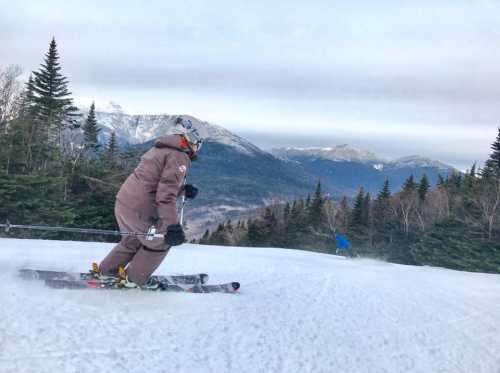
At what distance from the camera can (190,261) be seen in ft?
24.3

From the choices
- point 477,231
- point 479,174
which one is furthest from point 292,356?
point 479,174

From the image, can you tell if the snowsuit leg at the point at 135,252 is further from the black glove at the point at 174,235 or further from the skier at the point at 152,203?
the black glove at the point at 174,235

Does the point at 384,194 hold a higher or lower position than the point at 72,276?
lower

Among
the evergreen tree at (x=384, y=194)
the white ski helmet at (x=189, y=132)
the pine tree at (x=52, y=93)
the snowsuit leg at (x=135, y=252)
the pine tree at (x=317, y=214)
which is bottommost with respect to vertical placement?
the pine tree at (x=317, y=214)

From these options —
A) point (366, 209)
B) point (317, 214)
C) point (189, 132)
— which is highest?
point (189, 132)

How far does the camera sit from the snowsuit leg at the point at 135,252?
4.70 metres

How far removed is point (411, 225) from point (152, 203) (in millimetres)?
51646

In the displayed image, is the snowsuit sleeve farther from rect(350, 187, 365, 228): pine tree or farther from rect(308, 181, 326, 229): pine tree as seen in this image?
rect(308, 181, 326, 229): pine tree

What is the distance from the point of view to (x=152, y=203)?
4.88m

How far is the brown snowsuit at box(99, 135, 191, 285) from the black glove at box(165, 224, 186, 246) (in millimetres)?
118

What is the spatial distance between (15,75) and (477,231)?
44.0 metres

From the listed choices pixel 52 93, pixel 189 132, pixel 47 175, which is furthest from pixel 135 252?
pixel 52 93

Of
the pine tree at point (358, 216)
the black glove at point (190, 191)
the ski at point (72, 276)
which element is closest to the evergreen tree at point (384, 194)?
the pine tree at point (358, 216)

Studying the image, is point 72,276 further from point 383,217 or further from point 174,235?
point 383,217
